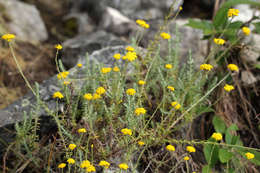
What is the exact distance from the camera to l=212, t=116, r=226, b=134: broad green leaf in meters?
1.92

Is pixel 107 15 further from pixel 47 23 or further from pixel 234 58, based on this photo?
pixel 234 58

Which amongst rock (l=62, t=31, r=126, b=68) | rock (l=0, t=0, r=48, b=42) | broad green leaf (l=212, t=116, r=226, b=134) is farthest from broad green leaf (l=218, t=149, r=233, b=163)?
rock (l=0, t=0, r=48, b=42)

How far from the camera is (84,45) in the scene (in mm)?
2855

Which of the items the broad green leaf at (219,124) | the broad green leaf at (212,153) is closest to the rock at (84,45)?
the broad green leaf at (219,124)

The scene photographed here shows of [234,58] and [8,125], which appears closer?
[8,125]

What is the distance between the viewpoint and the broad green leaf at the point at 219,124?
192 centimetres

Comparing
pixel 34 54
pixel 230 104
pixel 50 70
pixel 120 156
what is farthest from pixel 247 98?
pixel 34 54

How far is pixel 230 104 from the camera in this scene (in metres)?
2.11

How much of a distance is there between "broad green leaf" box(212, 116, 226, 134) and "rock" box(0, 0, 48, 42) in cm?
263

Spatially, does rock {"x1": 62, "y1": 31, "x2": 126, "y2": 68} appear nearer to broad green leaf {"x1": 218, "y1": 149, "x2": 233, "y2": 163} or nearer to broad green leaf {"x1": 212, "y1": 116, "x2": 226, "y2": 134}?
broad green leaf {"x1": 212, "y1": 116, "x2": 226, "y2": 134}

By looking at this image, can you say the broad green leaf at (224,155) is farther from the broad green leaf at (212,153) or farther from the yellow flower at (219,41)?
the yellow flower at (219,41)

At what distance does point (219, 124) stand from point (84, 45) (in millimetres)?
1662

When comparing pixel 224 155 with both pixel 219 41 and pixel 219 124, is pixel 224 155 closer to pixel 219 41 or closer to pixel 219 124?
pixel 219 124

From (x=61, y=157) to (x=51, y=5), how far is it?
10.5 feet
